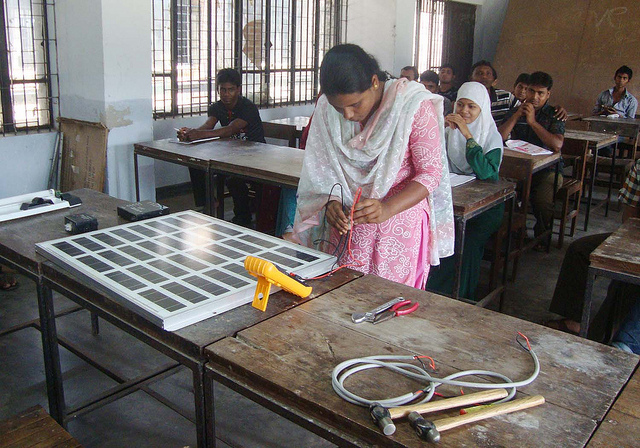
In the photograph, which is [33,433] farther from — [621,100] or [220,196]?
[621,100]

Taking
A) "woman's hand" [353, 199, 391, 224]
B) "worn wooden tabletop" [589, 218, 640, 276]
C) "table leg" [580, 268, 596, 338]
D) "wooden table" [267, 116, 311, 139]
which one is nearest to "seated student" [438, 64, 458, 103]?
"wooden table" [267, 116, 311, 139]

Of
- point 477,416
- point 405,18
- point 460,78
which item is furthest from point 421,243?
point 460,78

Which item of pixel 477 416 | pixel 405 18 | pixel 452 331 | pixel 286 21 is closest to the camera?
pixel 477 416

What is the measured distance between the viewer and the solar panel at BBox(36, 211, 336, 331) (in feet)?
4.54

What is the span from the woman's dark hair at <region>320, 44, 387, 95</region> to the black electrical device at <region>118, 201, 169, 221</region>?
0.79 meters

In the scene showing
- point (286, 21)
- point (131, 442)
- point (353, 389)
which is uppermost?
point (286, 21)

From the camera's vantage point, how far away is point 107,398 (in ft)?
7.27

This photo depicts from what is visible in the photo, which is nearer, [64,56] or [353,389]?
[353,389]

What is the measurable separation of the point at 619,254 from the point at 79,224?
73.3 inches

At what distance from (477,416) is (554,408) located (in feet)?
0.49

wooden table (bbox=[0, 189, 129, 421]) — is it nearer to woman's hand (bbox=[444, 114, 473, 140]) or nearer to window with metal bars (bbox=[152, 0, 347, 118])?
woman's hand (bbox=[444, 114, 473, 140])

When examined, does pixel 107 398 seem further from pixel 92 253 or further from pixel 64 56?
pixel 64 56

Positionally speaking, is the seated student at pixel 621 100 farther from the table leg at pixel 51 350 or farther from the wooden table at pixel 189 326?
the table leg at pixel 51 350

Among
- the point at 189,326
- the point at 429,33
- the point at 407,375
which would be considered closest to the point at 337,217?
the point at 189,326
